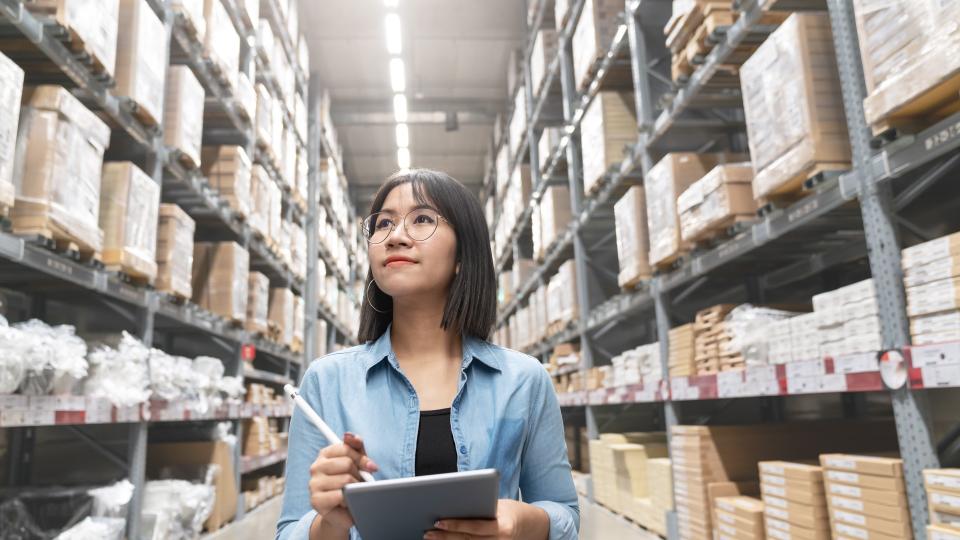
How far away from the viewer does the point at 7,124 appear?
112 inches

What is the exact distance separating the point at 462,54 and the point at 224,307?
23.5 ft

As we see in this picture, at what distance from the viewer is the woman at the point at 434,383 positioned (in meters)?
1.50

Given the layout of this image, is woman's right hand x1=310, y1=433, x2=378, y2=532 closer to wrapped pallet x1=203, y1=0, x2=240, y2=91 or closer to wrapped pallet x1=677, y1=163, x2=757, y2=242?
wrapped pallet x1=677, y1=163, x2=757, y2=242

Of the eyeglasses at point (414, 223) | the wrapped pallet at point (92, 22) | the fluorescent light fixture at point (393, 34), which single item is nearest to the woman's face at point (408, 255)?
the eyeglasses at point (414, 223)

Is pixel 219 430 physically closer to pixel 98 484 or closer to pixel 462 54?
pixel 98 484

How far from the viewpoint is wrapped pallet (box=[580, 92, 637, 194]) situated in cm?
598

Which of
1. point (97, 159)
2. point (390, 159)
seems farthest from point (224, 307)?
point (390, 159)

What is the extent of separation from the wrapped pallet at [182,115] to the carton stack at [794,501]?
4175mm

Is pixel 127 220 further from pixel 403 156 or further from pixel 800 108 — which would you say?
pixel 403 156

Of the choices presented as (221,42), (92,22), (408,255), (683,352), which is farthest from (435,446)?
(221,42)

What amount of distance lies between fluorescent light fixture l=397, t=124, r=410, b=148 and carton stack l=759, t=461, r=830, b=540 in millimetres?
Result: 11559

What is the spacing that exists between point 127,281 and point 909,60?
413 cm

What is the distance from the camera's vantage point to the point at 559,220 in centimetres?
806

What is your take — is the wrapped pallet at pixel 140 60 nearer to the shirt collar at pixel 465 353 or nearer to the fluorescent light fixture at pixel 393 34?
the shirt collar at pixel 465 353
